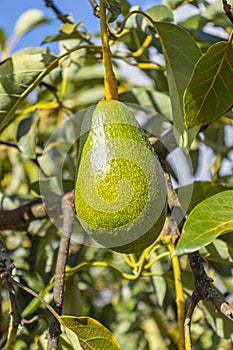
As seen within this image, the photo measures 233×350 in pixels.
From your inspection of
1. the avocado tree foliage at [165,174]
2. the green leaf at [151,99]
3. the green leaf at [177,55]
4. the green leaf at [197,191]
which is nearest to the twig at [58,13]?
the avocado tree foliage at [165,174]

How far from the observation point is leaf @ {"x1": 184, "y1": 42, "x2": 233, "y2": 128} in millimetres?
835

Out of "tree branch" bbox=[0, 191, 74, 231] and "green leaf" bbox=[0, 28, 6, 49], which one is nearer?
"tree branch" bbox=[0, 191, 74, 231]

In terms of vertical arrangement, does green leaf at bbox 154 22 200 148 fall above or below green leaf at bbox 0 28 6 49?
above

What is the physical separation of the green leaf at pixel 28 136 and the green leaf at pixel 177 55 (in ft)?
1.20

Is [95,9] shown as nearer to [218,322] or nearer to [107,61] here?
[107,61]

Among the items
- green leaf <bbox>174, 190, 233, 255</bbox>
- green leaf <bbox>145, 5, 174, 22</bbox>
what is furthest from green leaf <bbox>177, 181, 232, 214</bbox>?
green leaf <bbox>174, 190, 233, 255</bbox>

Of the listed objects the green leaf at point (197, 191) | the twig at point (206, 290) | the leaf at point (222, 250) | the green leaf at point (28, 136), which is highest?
the twig at point (206, 290)

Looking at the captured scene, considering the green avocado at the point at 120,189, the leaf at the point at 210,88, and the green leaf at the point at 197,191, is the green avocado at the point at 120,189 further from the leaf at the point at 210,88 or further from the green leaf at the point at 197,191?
the green leaf at the point at 197,191

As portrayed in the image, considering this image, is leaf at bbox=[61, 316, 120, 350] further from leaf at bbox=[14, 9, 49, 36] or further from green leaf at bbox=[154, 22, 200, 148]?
leaf at bbox=[14, 9, 49, 36]

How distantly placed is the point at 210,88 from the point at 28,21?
1.17 metres

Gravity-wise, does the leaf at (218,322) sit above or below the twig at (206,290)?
below

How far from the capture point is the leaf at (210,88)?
32.9 inches

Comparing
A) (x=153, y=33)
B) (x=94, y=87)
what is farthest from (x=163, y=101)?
Answer: (x=94, y=87)

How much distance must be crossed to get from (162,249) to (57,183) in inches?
10.5
